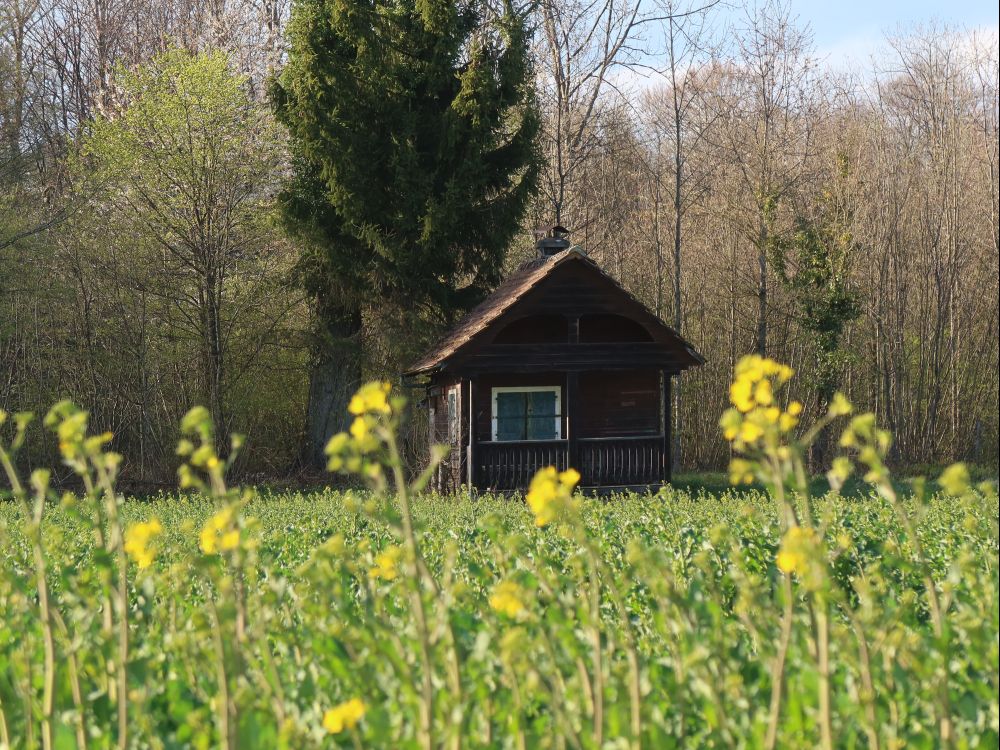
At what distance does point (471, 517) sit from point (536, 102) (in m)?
15.8

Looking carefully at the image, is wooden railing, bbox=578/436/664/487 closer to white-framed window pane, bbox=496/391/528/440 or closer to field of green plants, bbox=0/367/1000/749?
white-framed window pane, bbox=496/391/528/440

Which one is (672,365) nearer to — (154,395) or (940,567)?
(154,395)

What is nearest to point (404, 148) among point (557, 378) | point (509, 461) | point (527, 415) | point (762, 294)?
point (557, 378)

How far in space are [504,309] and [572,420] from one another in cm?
254

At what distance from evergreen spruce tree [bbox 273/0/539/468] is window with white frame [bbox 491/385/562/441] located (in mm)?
3476

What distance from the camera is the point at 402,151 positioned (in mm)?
23516

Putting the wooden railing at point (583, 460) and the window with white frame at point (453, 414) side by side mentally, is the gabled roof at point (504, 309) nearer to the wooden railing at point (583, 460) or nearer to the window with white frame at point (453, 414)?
the window with white frame at point (453, 414)

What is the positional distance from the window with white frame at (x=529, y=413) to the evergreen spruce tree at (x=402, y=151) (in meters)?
3.48

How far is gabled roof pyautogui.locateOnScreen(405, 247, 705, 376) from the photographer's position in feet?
65.8

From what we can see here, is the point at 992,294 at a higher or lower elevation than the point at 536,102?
lower

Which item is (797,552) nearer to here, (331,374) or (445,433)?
(445,433)

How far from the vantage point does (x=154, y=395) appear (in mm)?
24906

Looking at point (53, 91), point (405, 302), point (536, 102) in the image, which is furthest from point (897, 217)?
point (53, 91)

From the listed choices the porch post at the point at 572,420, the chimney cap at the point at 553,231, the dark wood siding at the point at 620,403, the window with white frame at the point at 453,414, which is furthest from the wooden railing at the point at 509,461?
the chimney cap at the point at 553,231
